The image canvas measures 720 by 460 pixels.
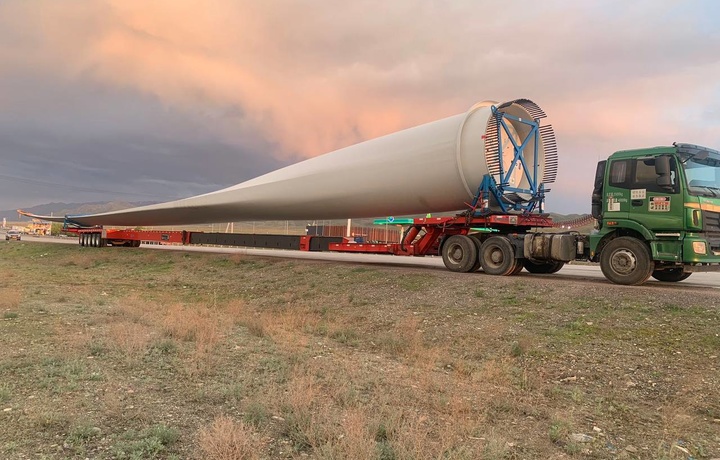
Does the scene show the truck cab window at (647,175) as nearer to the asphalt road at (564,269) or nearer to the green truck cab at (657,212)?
the green truck cab at (657,212)

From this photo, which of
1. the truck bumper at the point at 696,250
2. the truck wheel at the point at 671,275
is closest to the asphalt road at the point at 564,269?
the truck wheel at the point at 671,275

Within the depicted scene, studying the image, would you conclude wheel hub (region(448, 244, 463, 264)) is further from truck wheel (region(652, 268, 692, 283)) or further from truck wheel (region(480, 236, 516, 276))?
truck wheel (region(652, 268, 692, 283))

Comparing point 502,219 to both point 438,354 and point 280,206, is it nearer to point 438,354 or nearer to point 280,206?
point 438,354

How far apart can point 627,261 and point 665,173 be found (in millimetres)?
2078

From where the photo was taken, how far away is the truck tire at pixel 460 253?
13477 mm

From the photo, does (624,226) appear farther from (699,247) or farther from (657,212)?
(699,247)

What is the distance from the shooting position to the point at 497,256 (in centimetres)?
1300

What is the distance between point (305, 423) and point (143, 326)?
18.6 feet

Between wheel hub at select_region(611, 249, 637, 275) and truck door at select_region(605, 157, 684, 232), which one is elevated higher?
truck door at select_region(605, 157, 684, 232)

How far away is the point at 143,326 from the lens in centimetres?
870

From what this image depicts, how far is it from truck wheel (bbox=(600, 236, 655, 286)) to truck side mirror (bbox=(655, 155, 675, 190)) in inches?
52.2

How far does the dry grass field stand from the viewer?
405 centimetres

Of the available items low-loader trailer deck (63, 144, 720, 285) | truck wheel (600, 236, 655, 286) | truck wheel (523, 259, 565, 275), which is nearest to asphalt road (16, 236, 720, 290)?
truck wheel (523, 259, 565, 275)

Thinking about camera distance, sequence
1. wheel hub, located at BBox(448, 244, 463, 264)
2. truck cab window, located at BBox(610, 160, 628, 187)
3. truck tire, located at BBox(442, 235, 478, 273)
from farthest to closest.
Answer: wheel hub, located at BBox(448, 244, 463, 264)
truck tire, located at BBox(442, 235, 478, 273)
truck cab window, located at BBox(610, 160, 628, 187)
